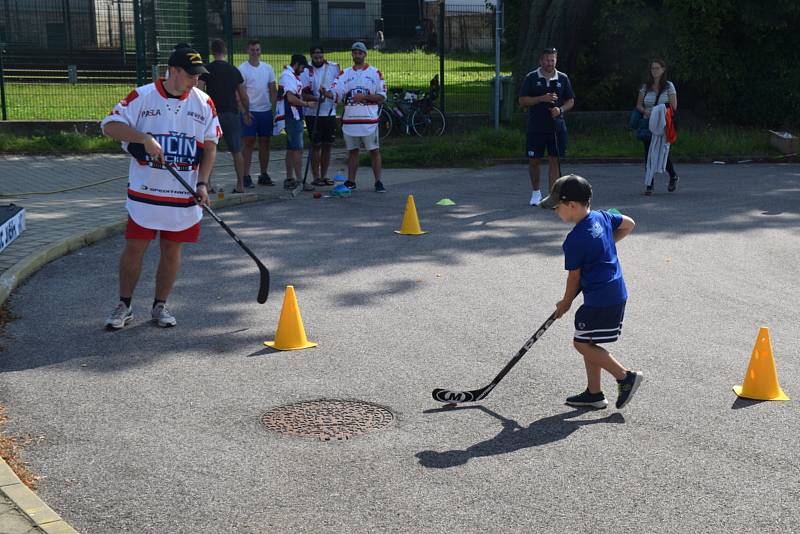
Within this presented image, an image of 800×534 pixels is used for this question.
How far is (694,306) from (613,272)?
9.17ft

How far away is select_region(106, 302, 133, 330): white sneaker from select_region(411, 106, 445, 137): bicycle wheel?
13548 mm

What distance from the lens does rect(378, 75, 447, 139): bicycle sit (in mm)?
20281

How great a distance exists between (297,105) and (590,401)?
8.73 meters

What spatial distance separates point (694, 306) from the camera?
8.00m

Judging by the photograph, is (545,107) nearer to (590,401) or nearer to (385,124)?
(590,401)

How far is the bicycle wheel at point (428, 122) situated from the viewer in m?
20.3

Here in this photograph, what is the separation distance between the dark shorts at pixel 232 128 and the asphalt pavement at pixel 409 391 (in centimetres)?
262

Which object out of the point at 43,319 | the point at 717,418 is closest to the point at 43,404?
the point at 43,319

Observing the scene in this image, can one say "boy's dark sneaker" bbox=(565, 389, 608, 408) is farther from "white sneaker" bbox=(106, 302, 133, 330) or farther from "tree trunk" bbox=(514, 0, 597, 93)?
"tree trunk" bbox=(514, 0, 597, 93)

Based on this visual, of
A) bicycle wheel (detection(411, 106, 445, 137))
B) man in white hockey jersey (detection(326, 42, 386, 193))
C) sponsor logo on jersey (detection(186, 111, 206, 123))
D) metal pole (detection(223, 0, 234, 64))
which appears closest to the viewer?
sponsor logo on jersey (detection(186, 111, 206, 123))

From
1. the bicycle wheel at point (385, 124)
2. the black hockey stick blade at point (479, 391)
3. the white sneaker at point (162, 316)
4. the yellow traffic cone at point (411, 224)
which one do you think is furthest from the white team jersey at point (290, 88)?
the black hockey stick blade at point (479, 391)

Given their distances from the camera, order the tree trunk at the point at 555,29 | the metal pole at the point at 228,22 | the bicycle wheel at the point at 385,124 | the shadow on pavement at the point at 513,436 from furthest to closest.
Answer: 1. the tree trunk at the point at 555,29
2. the bicycle wheel at the point at 385,124
3. the metal pole at the point at 228,22
4. the shadow on pavement at the point at 513,436

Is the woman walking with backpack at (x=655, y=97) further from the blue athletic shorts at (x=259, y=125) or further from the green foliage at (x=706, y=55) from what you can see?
the green foliage at (x=706, y=55)

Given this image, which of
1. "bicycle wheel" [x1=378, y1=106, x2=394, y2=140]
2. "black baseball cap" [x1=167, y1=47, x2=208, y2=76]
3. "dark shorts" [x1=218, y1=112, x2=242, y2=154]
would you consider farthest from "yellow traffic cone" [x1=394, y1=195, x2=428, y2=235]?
"bicycle wheel" [x1=378, y1=106, x2=394, y2=140]
